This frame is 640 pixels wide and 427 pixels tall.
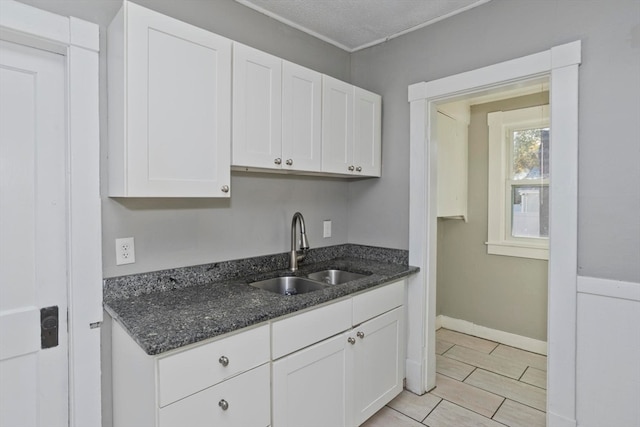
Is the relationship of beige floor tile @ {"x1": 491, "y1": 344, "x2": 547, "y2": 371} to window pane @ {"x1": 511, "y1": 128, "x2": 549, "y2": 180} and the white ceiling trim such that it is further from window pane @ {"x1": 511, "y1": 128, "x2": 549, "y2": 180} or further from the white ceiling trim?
the white ceiling trim

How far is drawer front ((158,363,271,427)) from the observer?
45.6 inches

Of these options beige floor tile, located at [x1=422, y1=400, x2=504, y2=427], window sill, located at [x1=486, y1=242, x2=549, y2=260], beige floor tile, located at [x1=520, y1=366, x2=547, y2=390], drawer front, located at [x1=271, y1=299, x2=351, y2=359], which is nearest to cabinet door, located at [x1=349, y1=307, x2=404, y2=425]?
drawer front, located at [x1=271, y1=299, x2=351, y2=359]

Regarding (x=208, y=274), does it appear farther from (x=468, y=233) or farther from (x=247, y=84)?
(x=468, y=233)

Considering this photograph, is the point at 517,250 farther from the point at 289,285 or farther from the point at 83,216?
the point at 83,216

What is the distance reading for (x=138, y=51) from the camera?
1327 mm

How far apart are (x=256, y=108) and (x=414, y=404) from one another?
6.77 ft

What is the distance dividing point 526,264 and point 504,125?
127cm

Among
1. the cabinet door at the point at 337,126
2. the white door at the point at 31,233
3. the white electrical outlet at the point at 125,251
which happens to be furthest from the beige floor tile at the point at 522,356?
the white door at the point at 31,233

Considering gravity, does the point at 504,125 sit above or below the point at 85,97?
above

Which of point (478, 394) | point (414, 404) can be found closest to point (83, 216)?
point (414, 404)

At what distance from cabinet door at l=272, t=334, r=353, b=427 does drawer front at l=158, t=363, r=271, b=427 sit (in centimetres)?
7

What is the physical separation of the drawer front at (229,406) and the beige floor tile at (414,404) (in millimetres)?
1120

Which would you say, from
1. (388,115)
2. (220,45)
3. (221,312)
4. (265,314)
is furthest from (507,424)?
(220,45)

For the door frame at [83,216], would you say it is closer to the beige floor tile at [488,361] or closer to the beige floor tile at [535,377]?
the beige floor tile at [488,361]
